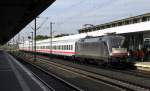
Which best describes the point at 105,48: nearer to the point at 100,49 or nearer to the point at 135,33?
the point at 100,49

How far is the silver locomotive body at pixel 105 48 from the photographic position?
30.8 metres

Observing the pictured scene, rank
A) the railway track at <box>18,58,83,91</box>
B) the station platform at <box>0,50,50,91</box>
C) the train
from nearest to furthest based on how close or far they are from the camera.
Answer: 1. the railway track at <box>18,58,83,91</box>
2. the station platform at <box>0,50,50,91</box>
3. the train

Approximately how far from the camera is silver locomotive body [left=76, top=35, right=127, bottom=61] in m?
30.8

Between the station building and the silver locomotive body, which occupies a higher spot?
the station building

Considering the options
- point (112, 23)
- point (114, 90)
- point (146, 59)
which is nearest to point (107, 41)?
point (146, 59)

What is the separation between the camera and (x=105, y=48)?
31719mm

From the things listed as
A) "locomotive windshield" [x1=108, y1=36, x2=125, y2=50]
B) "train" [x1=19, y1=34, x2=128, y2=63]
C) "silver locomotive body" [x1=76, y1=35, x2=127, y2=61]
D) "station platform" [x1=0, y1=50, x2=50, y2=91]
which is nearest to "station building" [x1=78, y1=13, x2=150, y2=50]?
"locomotive windshield" [x1=108, y1=36, x2=125, y2=50]

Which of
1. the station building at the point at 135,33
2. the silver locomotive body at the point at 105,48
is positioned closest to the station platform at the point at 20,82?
the silver locomotive body at the point at 105,48

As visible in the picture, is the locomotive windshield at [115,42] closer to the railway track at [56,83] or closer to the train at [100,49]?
the train at [100,49]

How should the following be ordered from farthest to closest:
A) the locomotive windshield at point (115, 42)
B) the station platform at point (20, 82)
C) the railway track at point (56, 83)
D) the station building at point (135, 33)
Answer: the station building at point (135, 33), the locomotive windshield at point (115, 42), the station platform at point (20, 82), the railway track at point (56, 83)

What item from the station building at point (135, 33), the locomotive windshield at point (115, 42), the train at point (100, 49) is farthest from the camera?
the station building at point (135, 33)

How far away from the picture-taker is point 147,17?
53.8m

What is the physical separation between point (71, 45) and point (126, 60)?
17744 mm

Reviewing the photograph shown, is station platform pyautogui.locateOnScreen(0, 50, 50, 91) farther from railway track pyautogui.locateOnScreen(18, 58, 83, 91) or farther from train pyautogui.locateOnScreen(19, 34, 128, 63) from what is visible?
train pyautogui.locateOnScreen(19, 34, 128, 63)
